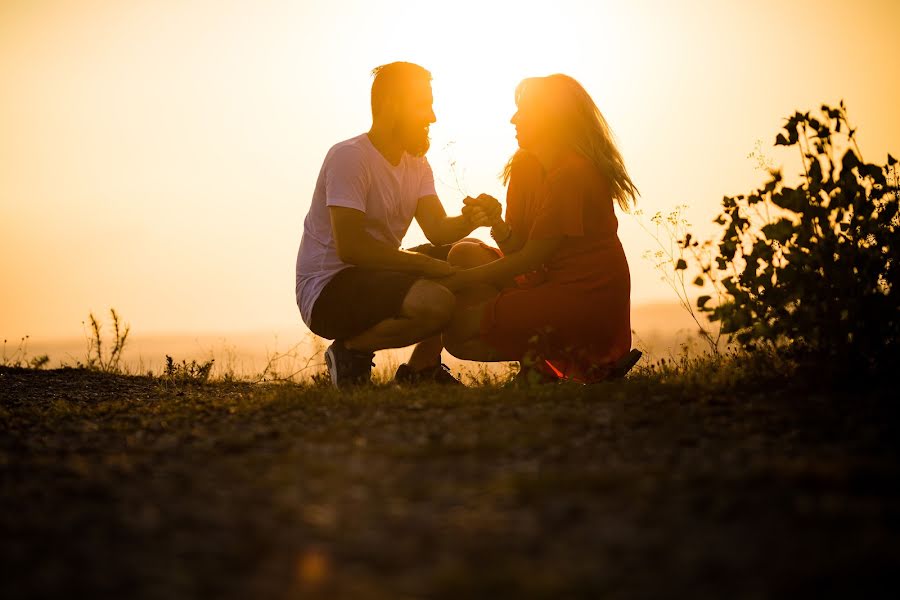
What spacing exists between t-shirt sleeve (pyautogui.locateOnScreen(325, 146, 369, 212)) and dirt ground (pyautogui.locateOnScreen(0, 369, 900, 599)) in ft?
5.09

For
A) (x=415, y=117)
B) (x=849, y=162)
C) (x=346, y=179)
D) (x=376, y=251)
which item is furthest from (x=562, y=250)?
(x=849, y=162)

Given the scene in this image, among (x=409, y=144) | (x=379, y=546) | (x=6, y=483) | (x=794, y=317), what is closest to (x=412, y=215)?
(x=409, y=144)

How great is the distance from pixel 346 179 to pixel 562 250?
1.38m

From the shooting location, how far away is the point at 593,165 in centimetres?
527

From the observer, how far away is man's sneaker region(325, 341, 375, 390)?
18.3 ft

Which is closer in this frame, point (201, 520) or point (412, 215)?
point (201, 520)

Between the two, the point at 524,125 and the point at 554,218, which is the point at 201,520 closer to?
the point at 554,218

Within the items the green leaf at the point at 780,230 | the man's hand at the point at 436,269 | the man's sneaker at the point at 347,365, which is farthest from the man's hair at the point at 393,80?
the green leaf at the point at 780,230

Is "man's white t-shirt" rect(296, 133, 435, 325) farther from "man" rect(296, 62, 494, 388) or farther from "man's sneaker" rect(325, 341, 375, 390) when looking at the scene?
"man's sneaker" rect(325, 341, 375, 390)

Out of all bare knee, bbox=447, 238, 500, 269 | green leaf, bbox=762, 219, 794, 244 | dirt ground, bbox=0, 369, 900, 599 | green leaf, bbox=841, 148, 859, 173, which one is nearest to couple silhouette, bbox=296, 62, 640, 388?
bare knee, bbox=447, 238, 500, 269

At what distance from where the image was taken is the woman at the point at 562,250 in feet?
17.0

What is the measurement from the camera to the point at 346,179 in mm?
5266

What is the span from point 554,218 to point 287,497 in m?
2.90

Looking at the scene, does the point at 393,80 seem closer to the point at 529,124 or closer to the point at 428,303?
the point at 529,124
